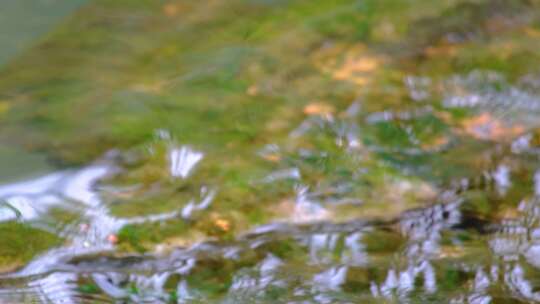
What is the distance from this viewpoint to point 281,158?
3014 mm

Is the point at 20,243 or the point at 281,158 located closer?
the point at 20,243

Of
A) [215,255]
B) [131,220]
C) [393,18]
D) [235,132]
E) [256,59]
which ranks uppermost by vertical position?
[393,18]

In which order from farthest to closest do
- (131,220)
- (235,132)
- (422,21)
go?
(422,21) < (235,132) < (131,220)

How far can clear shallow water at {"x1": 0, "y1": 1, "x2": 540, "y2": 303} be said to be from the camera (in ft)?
8.11

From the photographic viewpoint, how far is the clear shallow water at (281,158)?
2.47 m

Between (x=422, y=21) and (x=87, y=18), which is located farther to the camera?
(x=87, y=18)

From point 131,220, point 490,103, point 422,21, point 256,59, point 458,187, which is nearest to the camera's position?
point 131,220

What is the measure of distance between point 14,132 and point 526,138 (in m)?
2.43

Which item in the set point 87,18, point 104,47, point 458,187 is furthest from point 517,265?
point 87,18

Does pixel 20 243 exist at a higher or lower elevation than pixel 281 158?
lower

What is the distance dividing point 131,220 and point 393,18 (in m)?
2.22

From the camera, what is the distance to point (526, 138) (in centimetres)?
319

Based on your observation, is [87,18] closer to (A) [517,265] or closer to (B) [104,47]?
(B) [104,47]

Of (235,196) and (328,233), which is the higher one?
(235,196)
